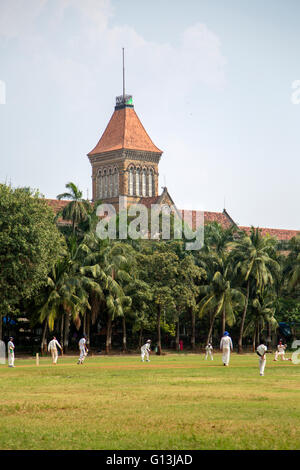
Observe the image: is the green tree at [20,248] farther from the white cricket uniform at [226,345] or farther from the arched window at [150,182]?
the arched window at [150,182]

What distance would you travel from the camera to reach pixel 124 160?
122 metres

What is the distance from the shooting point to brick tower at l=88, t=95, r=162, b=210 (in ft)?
400

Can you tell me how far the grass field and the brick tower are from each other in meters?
Result: 93.4

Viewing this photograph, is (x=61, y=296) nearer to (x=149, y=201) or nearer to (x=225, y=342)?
(x=225, y=342)

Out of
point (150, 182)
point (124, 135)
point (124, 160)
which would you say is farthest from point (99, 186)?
point (124, 135)

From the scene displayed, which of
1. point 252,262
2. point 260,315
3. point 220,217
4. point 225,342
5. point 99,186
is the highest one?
point 99,186

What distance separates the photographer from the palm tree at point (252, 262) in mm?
66125

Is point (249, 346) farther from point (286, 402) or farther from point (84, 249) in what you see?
point (286, 402)

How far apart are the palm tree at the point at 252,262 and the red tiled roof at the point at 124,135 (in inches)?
2196

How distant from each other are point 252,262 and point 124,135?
5989cm

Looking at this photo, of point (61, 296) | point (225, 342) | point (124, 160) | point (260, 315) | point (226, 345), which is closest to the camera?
point (225, 342)

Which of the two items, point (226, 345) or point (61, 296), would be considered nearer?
point (226, 345)

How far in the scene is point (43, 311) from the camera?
5372cm
